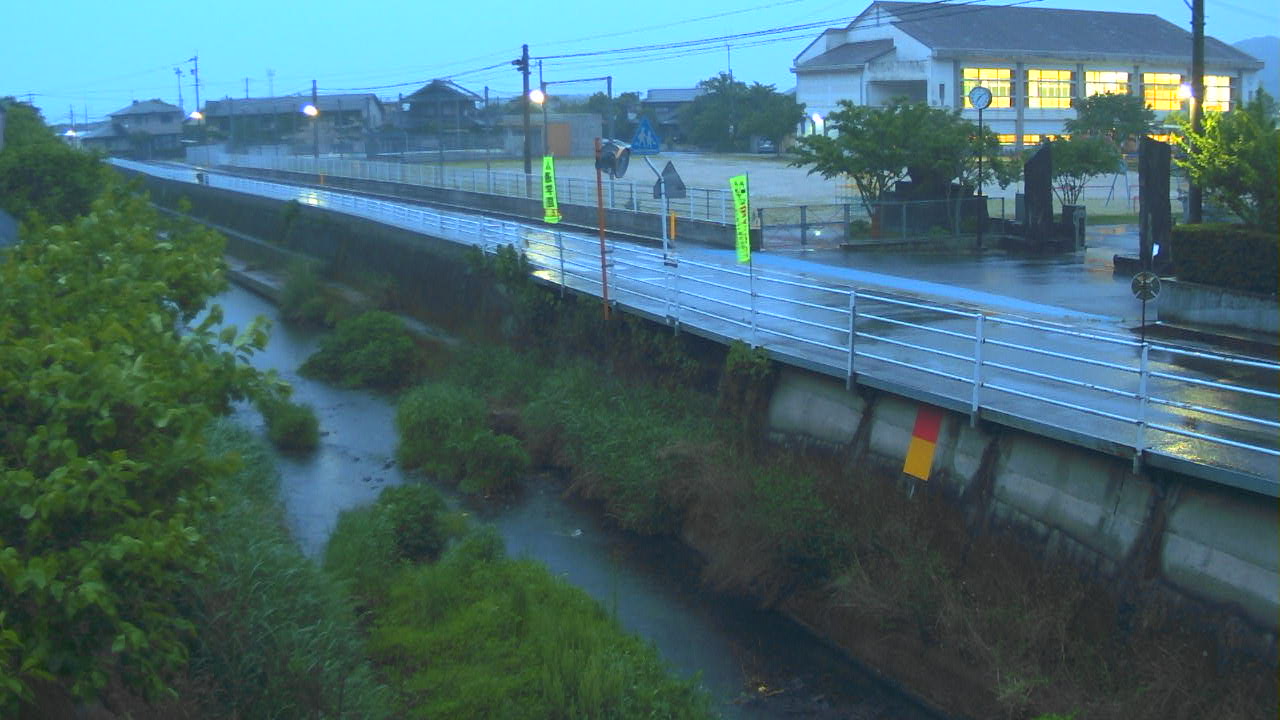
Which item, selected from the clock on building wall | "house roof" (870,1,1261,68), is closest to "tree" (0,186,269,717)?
the clock on building wall

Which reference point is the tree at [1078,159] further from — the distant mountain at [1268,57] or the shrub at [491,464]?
the distant mountain at [1268,57]

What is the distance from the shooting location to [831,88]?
50.2 metres

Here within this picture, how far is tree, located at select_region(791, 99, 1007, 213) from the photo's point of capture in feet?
95.2

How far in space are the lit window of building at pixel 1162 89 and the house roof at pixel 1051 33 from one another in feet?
3.14

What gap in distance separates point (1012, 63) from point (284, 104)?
67.0m

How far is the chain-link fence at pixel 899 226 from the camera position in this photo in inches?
1130

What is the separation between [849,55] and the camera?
160ft

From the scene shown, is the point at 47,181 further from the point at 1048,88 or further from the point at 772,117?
the point at 772,117

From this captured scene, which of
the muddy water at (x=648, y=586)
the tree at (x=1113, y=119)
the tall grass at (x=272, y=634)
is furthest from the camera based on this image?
the tree at (x=1113, y=119)

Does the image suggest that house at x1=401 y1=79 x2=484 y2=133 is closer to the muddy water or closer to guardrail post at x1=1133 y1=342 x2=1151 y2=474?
the muddy water

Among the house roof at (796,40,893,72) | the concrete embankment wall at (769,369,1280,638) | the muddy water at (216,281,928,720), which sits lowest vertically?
the muddy water at (216,281,928,720)

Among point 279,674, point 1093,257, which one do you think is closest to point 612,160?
point 1093,257

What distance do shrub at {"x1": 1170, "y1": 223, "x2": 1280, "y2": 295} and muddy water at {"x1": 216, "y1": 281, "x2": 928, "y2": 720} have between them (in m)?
7.46

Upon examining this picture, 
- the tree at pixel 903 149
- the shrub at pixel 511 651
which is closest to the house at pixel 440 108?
the tree at pixel 903 149
